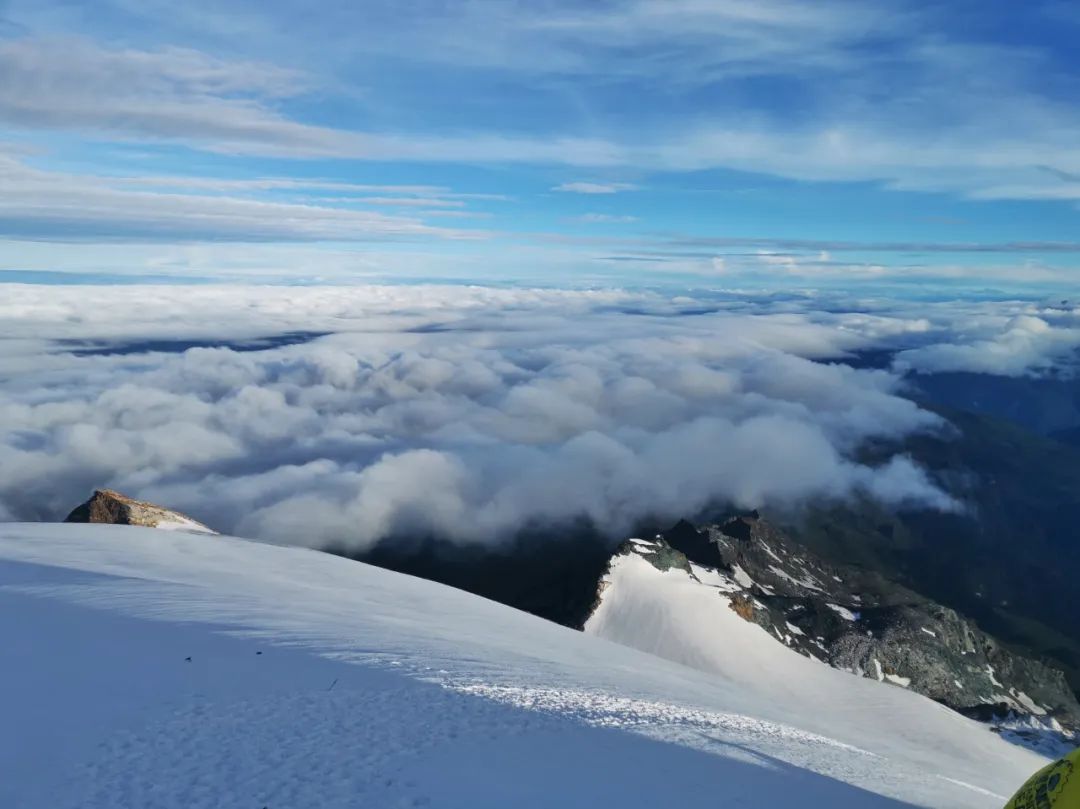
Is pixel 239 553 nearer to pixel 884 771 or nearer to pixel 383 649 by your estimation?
pixel 383 649

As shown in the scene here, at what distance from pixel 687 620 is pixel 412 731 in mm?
108335

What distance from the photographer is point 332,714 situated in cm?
1689

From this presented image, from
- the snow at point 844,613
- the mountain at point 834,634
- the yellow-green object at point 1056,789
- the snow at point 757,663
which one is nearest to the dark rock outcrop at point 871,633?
the mountain at point 834,634

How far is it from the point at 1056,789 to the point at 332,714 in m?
14.7

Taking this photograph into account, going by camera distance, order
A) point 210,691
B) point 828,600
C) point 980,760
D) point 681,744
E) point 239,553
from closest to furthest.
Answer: point 210,691, point 681,744, point 239,553, point 980,760, point 828,600

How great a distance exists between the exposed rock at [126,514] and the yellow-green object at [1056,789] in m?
60.5

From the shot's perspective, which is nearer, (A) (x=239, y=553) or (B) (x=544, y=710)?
(B) (x=544, y=710)

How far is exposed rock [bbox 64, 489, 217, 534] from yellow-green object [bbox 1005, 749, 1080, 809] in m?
60.5

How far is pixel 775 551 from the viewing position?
7121 inches

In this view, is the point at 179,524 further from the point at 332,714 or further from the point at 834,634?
the point at 834,634

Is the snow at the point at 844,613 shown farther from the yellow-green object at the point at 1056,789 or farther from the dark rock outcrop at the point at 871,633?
the yellow-green object at the point at 1056,789

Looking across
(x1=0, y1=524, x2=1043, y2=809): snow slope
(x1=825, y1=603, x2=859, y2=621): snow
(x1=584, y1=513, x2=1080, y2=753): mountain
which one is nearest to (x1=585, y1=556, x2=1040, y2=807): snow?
(x1=584, y1=513, x2=1080, y2=753): mountain

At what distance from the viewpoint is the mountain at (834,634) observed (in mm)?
113438

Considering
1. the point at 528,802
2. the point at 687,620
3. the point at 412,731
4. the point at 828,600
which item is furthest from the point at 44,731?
the point at 828,600
